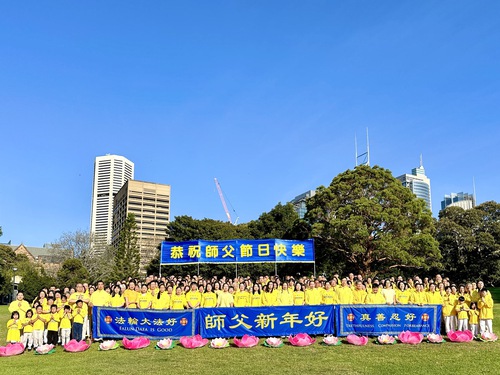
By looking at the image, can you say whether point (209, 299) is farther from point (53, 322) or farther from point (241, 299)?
point (53, 322)

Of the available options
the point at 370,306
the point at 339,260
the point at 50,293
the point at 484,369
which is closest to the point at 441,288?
the point at 370,306

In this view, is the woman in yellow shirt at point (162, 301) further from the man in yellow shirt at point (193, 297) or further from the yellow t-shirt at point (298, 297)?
the yellow t-shirt at point (298, 297)

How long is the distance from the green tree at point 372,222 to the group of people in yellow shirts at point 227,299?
1102cm

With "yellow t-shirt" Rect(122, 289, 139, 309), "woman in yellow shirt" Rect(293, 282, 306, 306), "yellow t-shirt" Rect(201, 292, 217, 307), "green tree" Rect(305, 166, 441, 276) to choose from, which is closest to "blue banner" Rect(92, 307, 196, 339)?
"yellow t-shirt" Rect(122, 289, 139, 309)

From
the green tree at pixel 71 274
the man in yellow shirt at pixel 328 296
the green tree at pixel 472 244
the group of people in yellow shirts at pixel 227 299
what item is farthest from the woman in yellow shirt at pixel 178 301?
the green tree at pixel 472 244

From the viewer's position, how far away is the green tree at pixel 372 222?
24.3 meters

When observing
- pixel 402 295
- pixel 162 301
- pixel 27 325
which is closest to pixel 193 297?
pixel 162 301

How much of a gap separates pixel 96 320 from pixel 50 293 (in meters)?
2.02

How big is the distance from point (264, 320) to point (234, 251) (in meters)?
9.33

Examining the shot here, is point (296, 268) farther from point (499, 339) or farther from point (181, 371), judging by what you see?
point (181, 371)

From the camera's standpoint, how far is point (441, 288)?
42.7 feet

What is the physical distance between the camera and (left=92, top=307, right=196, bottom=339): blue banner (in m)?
11.5

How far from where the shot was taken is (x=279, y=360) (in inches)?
363

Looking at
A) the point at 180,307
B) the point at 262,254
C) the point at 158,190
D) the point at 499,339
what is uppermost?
the point at 158,190
